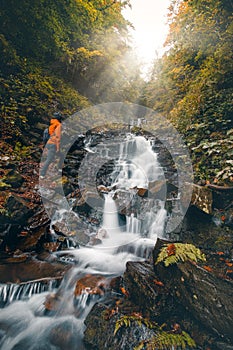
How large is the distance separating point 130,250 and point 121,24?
68.2ft

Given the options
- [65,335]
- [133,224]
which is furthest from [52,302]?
[133,224]

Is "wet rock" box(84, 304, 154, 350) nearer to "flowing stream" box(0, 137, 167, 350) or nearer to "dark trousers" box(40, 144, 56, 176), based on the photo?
"flowing stream" box(0, 137, 167, 350)

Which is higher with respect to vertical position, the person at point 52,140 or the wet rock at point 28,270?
the person at point 52,140

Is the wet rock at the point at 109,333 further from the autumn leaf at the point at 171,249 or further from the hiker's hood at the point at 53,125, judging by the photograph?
the hiker's hood at the point at 53,125

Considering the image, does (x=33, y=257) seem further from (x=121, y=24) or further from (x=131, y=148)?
(x=121, y=24)

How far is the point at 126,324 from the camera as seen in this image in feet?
9.19

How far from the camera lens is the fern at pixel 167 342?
257cm

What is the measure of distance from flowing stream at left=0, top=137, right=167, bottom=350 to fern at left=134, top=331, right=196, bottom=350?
1141mm

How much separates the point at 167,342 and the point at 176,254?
1.23 metres

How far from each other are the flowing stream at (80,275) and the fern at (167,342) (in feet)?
3.74

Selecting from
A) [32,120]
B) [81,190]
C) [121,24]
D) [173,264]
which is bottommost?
[173,264]

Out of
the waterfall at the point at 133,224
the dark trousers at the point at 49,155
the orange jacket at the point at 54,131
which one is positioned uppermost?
the orange jacket at the point at 54,131

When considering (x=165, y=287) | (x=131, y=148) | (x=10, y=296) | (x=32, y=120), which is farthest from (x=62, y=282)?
(x=131, y=148)

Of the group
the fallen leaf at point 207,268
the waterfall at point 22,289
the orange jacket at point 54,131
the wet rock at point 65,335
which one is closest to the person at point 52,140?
the orange jacket at point 54,131
